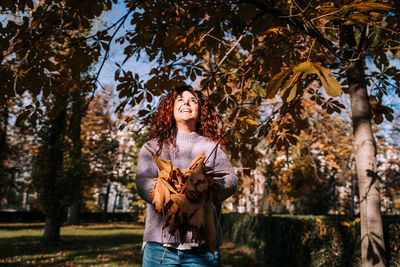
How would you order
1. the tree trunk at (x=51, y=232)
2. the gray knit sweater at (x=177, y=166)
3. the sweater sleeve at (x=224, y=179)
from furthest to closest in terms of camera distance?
the tree trunk at (x=51, y=232), the gray knit sweater at (x=177, y=166), the sweater sleeve at (x=224, y=179)

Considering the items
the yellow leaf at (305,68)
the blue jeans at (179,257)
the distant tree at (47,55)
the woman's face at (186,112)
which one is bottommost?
the blue jeans at (179,257)

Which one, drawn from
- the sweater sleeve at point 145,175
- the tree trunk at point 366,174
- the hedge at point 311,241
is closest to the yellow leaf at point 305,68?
the sweater sleeve at point 145,175

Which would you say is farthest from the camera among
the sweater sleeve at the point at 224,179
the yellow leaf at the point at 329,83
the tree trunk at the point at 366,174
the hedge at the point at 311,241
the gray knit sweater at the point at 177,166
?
the hedge at the point at 311,241

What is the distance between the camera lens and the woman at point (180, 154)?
5.43 feet

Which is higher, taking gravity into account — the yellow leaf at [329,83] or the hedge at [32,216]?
the yellow leaf at [329,83]

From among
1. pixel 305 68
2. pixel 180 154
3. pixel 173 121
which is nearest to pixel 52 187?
pixel 173 121

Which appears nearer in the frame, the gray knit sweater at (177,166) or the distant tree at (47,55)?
the gray knit sweater at (177,166)

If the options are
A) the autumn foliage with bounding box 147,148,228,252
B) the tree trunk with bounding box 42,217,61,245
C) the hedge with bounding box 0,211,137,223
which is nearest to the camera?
the autumn foliage with bounding box 147,148,228,252

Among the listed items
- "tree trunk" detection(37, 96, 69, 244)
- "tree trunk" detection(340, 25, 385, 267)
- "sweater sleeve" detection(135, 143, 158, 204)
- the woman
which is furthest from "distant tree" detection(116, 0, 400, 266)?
"tree trunk" detection(37, 96, 69, 244)

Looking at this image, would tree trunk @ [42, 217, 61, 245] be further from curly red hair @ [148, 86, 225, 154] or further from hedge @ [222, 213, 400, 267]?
curly red hair @ [148, 86, 225, 154]

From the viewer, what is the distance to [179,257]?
1661 mm

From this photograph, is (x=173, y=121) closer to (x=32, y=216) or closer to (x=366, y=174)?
(x=366, y=174)

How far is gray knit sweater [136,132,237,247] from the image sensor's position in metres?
1.61

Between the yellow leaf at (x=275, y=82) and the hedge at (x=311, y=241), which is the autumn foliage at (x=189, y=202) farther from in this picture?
the hedge at (x=311, y=241)
